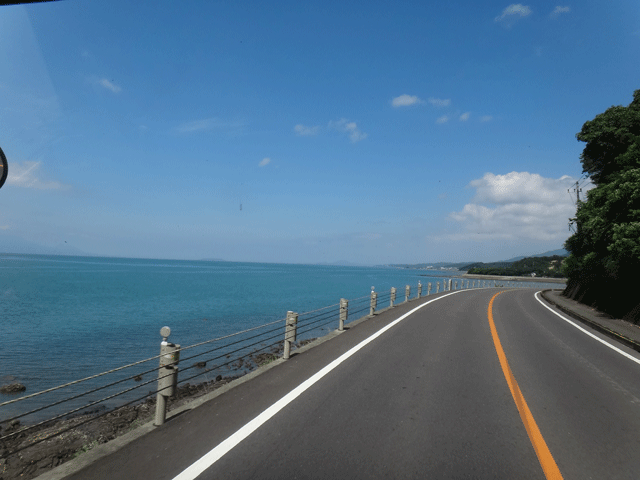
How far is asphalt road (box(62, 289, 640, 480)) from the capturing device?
378 cm

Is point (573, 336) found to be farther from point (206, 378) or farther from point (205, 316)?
point (205, 316)

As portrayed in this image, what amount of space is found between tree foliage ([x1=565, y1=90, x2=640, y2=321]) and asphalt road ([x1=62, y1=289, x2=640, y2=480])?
355 inches

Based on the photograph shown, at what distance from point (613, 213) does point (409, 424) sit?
17.0m

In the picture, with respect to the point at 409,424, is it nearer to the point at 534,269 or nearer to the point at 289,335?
the point at 289,335

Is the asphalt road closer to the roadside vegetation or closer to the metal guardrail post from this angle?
the metal guardrail post

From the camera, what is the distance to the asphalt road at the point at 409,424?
3783 millimetres

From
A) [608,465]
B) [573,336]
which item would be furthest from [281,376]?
[573,336]

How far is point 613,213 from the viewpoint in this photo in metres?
16.6

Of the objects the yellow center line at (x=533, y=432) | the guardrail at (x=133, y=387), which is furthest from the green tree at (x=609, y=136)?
the guardrail at (x=133, y=387)

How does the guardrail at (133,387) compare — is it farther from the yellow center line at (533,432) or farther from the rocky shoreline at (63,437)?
the yellow center line at (533,432)

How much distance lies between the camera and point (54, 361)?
17.9m

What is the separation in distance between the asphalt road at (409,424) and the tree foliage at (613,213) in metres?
9.01

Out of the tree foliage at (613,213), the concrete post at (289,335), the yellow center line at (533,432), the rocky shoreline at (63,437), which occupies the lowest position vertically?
the rocky shoreline at (63,437)

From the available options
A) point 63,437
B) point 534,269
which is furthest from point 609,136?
point 534,269
